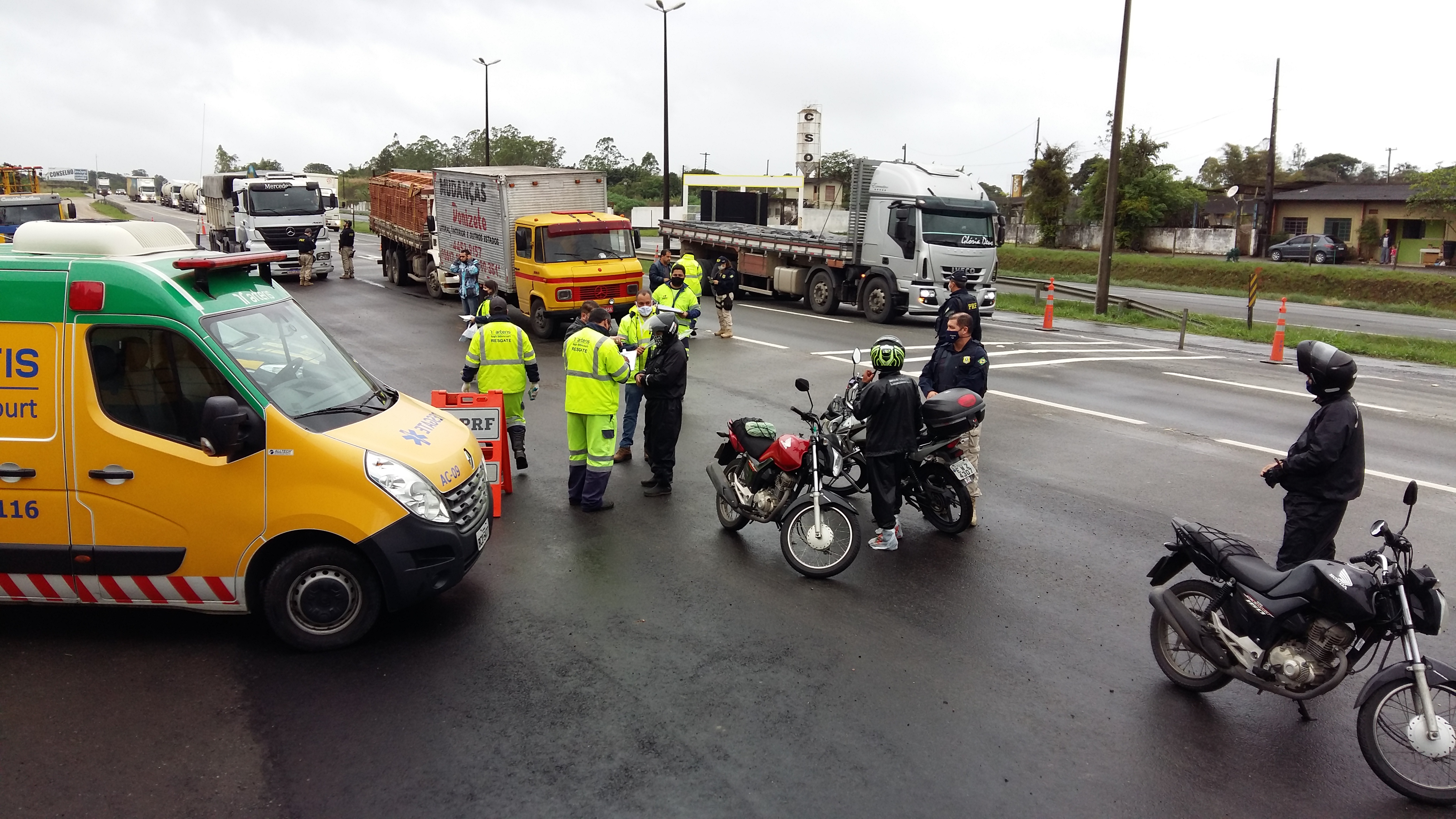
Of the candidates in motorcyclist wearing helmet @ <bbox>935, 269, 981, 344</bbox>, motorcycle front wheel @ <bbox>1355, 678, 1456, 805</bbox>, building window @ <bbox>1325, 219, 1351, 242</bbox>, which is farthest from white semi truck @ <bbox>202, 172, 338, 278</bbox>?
building window @ <bbox>1325, 219, 1351, 242</bbox>

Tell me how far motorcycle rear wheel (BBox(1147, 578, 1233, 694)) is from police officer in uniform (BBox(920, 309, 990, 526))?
2611 mm

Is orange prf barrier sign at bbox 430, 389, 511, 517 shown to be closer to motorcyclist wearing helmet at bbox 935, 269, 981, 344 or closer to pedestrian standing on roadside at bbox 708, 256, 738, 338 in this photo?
motorcyclist wearing helmet at bbox 935, 269, 981, 344

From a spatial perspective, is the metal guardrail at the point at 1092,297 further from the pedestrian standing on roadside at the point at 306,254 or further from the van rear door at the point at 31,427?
the pedestrian standing on roadside at the point at 306,254

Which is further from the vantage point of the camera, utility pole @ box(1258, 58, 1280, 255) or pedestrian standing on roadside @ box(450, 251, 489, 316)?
utility pole @ box(1258, 58, 1280, 255)

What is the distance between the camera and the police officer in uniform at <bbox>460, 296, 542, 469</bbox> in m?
9.17

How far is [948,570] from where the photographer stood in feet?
23.8

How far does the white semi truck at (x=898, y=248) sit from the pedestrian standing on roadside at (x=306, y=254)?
13814 mm

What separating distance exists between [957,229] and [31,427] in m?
19.5

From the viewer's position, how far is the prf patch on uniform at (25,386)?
5348mm

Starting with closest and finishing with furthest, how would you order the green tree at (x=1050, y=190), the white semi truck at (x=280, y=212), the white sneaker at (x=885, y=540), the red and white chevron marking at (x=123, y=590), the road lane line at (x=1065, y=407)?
1. the red and white chevron marking at (x=123, y=590)
2. the white sneaker at (x=885, y=540)
3. the road lane line at (x=1065, y=407)
4. the white semi truck at (x=280, y=212)
5. the green tree at (x=1050, y=190)

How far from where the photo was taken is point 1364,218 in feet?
167

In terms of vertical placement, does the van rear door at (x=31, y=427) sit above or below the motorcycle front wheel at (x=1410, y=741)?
above

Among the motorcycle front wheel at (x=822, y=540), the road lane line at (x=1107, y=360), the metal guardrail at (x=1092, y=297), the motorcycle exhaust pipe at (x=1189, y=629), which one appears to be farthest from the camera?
the metal guardrail at (x=1092, y=297)

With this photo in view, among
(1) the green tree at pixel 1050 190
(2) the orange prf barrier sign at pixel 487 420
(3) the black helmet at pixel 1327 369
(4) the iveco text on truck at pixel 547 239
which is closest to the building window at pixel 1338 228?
(1) the green tree at pixel 1050 190
